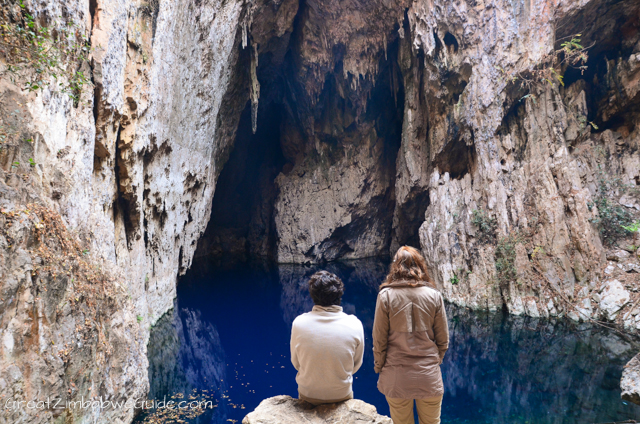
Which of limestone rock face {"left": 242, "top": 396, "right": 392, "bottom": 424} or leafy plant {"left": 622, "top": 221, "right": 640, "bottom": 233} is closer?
limestone rock face {"left": 242, "top": 396, "right": 392, "bottom": 424}

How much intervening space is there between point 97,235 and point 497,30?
34.8 feet

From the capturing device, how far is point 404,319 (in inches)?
91.5

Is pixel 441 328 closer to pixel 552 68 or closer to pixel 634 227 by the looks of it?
pixel 634 227

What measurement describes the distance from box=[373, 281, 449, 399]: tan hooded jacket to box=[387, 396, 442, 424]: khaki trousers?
0.08 meters

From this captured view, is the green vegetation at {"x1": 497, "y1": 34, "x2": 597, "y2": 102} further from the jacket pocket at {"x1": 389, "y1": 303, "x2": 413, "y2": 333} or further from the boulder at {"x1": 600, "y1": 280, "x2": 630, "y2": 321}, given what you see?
the jacket pocket at {"x1": 389, "y1": 303, "x2": 413, "y2": 333}

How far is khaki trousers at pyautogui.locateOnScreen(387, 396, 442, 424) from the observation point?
93.6 inches

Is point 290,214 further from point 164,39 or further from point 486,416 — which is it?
point 486,416

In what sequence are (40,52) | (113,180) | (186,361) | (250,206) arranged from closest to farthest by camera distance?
(40,52) → (113,180) → (186,361) → (250,206)

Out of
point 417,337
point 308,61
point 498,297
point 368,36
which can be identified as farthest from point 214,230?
point 417,337

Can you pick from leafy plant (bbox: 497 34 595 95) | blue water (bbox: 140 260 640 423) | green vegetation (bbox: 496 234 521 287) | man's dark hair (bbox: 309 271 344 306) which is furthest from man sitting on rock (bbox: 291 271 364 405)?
leafy plant (bbox: 497 34 595 95)

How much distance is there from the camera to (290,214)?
59.2ft

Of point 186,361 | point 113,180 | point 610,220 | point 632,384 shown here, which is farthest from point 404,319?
point 610,220

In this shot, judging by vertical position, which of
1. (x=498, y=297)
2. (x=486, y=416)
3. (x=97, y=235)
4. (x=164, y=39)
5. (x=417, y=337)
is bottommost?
(x=486, y=416)

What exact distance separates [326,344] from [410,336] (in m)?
Answer: 0.57
